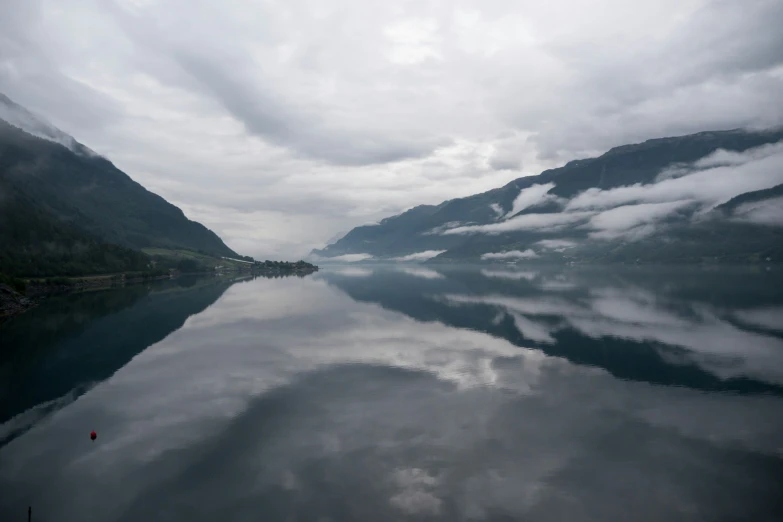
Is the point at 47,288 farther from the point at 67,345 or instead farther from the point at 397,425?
the point at 397,425

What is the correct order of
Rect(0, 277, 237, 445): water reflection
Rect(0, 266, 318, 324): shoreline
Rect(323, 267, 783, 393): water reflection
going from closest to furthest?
Rect(0, 277, 237, 445): water reflection
Rect(323, 267, 783, 393): water reflection
Rect(0, 266, 318, 324): shoreline

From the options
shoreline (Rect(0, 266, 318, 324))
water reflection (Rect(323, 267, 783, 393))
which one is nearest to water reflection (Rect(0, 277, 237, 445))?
shoreline (Rect(0, 266, 318, 324))

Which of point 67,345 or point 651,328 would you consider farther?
point 651,328

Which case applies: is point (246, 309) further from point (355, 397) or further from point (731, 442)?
point (731, 442)

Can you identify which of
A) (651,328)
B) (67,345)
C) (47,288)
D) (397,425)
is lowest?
(651,328)

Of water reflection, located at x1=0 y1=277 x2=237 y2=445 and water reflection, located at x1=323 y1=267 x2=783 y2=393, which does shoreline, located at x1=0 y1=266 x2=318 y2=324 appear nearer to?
water reflection, located at x1=0 y1=277 x2=237 y2=445

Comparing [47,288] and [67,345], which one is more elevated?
[47,288]

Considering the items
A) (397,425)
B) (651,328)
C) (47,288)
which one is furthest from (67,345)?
(47,288)

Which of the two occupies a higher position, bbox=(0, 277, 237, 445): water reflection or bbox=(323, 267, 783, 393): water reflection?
bbox=(0, 277, 237, 445): water reflection

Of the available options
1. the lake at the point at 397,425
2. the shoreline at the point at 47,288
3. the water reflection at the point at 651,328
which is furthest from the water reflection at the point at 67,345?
the water reflection at the point at 651,328

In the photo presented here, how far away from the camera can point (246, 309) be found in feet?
330

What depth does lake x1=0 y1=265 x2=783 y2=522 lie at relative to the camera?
21.8 metres

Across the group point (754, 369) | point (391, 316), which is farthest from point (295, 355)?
point (754, 369)

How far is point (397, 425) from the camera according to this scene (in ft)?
103
